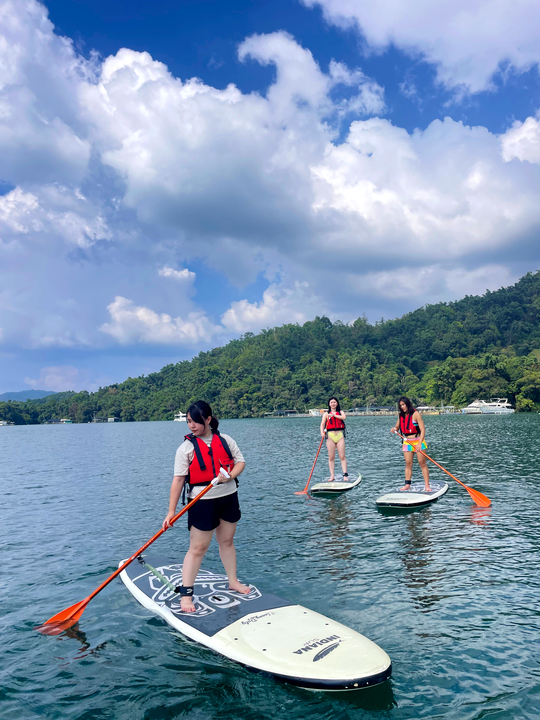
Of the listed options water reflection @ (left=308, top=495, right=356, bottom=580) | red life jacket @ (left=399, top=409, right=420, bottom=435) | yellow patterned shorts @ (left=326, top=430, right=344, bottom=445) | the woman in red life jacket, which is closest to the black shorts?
water reflection @ (left=308, top=495, right=356, bottom=580)

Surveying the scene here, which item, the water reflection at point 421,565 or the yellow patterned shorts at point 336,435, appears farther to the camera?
the yellow patterned shorts at point 336,435

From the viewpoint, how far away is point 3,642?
664 cm

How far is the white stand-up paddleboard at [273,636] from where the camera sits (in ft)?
15.7

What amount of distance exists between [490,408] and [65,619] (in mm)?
117693

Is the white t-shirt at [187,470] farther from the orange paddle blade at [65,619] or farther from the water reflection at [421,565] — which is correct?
the water reflection at [421,565]

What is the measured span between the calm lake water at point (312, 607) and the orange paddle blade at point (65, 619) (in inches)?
6.4

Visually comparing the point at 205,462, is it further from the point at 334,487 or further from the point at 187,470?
the point at 334,487

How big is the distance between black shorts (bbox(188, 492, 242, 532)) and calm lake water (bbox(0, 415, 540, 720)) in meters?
1.48

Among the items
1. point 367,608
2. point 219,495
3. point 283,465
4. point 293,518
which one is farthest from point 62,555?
point 283,465

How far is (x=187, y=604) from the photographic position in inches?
258

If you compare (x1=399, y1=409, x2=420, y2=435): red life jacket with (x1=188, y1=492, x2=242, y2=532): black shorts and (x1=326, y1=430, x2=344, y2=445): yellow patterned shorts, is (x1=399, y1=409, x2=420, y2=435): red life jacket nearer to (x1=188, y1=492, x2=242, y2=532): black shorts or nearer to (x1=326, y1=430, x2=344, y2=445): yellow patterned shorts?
(x1=326, y1=430, x2=344, y2=445): yellow patterned shorts

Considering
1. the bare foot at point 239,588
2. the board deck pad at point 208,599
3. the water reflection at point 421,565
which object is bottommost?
the water reflection at point 421,565

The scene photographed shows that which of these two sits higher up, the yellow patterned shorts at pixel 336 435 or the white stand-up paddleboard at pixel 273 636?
the yellow patterned shorts at pixel 336 435

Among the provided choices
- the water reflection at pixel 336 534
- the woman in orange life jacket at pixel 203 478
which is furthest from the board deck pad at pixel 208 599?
the water reflection at pixel 336 534
